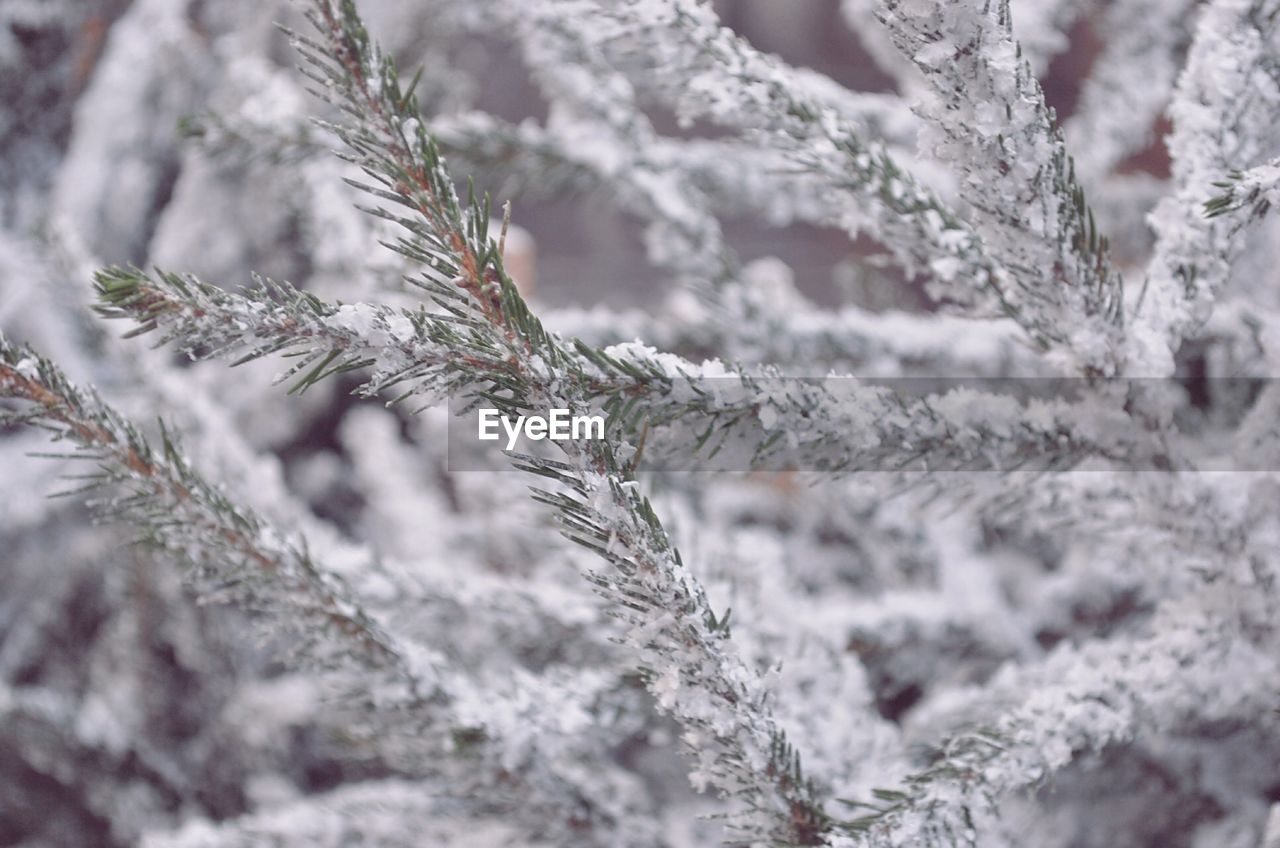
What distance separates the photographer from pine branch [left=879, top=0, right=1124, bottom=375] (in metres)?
0.25

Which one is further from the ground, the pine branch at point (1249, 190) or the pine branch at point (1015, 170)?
the pine branch at point (1249, 190)

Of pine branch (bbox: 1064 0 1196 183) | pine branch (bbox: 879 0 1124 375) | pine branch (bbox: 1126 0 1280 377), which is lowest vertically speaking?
pine branch (bbox: 879 0 1124 375)

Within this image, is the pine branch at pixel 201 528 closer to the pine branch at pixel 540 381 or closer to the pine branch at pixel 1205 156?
the pine branch at pixel 540 381

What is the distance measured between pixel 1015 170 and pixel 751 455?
0.42 ft

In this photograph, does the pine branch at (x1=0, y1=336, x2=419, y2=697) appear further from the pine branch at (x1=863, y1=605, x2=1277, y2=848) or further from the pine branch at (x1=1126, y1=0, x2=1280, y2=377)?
the pine branch at (x1=1126, y1=0, x2=1280, y2=377)

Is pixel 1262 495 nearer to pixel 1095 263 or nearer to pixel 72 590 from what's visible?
pixel 1095 263

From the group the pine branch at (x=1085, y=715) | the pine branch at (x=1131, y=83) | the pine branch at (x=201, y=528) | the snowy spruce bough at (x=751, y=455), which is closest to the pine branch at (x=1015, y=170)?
the snowy spruce bough at (x=751, y=455)

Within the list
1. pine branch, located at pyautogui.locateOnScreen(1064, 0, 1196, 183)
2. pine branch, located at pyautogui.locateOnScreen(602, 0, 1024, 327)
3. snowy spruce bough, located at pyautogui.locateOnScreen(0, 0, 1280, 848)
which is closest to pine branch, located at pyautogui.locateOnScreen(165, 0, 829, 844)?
snowy spruce bough, located at pyautogui.locateOnScreen(0, 0, 1280, 848)

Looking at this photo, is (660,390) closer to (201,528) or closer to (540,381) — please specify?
(540,381)

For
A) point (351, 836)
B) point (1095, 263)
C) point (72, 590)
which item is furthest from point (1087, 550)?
point (72, 590)

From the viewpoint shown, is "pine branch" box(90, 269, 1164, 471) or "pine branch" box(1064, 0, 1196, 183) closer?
"pine branch" box(90, 269, 1164, 471)

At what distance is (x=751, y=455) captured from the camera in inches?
13.1

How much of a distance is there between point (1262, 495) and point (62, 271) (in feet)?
1.96

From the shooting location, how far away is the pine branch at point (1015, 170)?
0.82 ft
